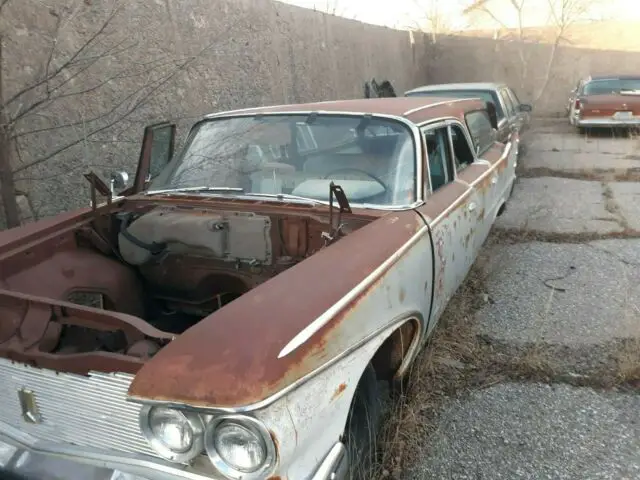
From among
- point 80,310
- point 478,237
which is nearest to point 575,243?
point 478,237

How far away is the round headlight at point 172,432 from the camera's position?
1.67 metres

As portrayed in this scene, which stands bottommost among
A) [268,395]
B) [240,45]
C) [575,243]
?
[575,243]

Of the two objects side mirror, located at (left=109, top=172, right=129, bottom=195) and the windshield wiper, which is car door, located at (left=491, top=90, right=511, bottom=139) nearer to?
the windshield wiper

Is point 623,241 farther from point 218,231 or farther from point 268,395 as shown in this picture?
point 268,395

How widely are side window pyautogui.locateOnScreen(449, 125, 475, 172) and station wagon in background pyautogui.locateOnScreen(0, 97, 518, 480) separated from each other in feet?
0.08

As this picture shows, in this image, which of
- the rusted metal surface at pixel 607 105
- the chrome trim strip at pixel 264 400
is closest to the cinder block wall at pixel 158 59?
the chrome trim strip at pixel 264 400

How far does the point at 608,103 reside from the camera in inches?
496

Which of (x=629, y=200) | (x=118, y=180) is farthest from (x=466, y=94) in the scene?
(x=118, y=180)

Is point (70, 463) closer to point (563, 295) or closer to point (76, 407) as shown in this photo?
point (76, 407)

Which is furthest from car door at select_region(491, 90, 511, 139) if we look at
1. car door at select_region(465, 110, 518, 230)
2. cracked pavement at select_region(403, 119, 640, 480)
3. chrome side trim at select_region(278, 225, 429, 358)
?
chrome side trim at select_region(278, 225, 429, 358)

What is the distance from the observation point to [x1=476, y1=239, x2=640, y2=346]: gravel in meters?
3.73

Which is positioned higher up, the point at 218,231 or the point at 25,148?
the point at 25,148

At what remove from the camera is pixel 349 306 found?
Result: 2035 millimetres

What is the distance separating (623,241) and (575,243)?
452 mm
